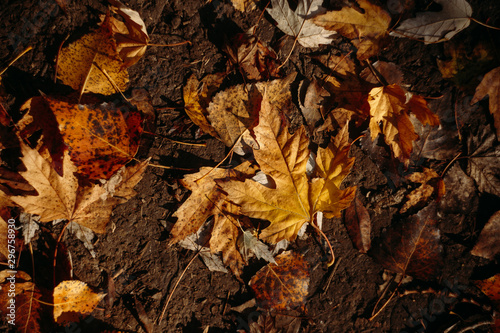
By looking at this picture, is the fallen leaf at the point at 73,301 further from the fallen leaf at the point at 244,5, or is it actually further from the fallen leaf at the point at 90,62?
the fallen leaf at the point at 244,5

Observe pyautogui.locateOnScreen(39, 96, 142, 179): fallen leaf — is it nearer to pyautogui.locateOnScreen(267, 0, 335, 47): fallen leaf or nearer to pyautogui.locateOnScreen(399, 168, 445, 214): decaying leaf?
pyautogui.locateOnScreen(267, 0, 335, 47): fallen leaf

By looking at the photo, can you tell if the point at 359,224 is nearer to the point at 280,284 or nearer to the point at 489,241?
the point at 280,284

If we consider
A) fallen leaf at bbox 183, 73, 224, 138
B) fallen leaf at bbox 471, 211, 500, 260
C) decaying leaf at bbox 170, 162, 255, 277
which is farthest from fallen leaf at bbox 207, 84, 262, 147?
fallen leaf at bbox 471, 211, 500, 260

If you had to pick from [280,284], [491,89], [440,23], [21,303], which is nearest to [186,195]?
[280,284]

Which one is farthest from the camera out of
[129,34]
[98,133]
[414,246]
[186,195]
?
[414,246]

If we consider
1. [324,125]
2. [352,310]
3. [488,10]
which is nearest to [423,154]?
[324,125]

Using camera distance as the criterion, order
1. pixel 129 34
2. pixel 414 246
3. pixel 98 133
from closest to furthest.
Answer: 1. pixel 98 133
2. pixel 129 34
3. pixel 414 246
